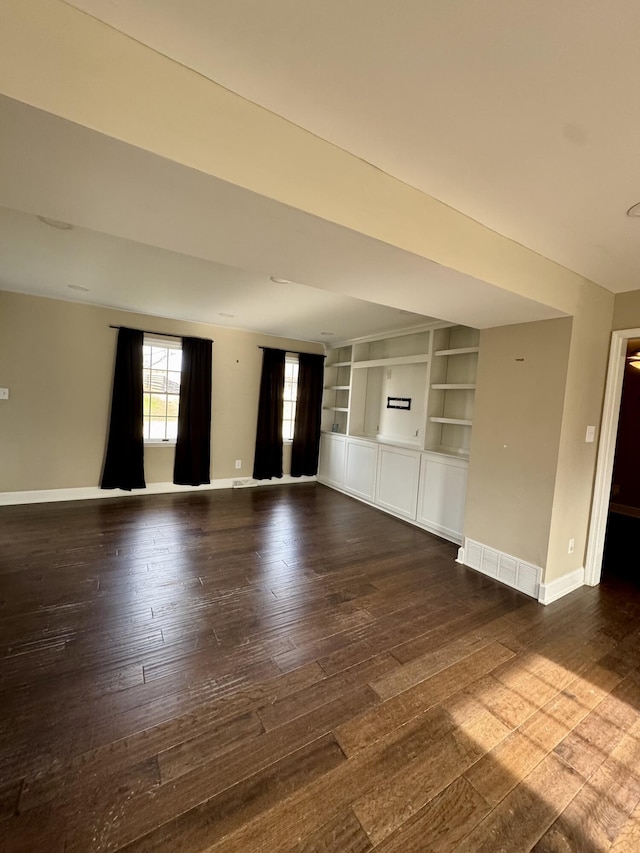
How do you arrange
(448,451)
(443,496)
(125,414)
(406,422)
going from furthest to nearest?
(406,422), (125,414), (448,451), (443,496)

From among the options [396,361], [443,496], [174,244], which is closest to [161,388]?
[396,361]

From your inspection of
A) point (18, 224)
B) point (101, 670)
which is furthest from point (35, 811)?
point (18, 224)

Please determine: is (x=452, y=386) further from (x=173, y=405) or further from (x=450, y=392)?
(x=173, y=405)

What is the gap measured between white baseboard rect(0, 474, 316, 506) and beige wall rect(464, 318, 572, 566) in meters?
3.60

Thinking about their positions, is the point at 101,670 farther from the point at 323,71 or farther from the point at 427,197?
the point at 427,197

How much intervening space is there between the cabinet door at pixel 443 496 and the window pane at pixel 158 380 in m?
3.77

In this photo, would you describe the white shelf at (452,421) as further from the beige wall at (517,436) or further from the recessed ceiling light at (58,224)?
the recessed ceiling light at (58,224)

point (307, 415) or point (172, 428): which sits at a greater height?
point (307, 415)

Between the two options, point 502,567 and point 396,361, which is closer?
point 502,567

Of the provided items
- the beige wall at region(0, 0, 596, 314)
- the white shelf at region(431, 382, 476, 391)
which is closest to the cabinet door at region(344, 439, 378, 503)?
the white shelf at region(431, 382, 476, 391)

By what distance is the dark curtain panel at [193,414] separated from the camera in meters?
5.07

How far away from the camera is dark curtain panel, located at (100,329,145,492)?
4.62m

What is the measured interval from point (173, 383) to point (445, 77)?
15.8 feet

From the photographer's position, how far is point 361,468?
5250 mm
